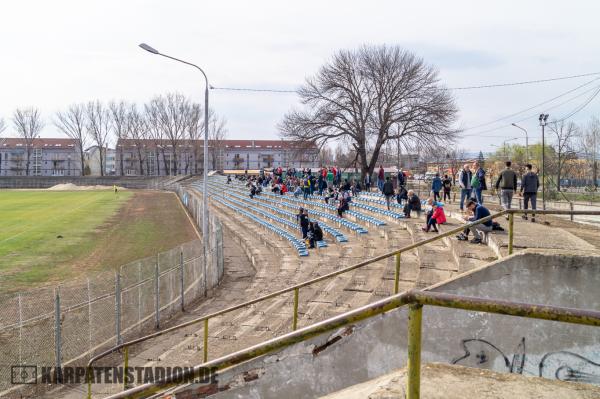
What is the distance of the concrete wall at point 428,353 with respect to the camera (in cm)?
659

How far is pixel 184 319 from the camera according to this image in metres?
14.9

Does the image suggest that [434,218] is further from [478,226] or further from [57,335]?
[57,335]

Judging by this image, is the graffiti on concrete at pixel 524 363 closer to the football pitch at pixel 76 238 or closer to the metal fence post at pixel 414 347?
the metal fence post at pixel 414 347

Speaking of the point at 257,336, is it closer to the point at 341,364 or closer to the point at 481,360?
the point at 341,364

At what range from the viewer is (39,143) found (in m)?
154

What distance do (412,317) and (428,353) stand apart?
4.31m

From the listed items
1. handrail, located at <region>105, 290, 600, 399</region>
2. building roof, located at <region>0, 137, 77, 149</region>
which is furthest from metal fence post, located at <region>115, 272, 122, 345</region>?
building roof, located at <region>0, 137, 77, 149</region>

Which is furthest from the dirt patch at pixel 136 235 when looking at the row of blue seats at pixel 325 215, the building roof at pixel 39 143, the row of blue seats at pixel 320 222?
the building roof at pixel 39 143

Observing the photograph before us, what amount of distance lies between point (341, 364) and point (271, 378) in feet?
3.11

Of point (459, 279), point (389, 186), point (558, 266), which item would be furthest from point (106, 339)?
point (389, 186)

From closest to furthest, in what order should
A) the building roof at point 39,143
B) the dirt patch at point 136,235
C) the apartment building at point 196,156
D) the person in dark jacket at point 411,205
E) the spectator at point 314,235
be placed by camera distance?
the spectator at point 314,235 → the person in dark jacket at point 411,205 → the dirt patch at point 136,235 → the apartment building at point 196,156 → the building roof at point 39,143

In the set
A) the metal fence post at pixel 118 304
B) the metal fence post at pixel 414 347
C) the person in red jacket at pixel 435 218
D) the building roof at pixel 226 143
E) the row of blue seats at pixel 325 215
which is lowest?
the metal fence post at pixel 118 304

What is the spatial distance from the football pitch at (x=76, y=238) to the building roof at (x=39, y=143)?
361ft

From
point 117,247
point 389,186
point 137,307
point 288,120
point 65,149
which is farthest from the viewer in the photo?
point 65,149
